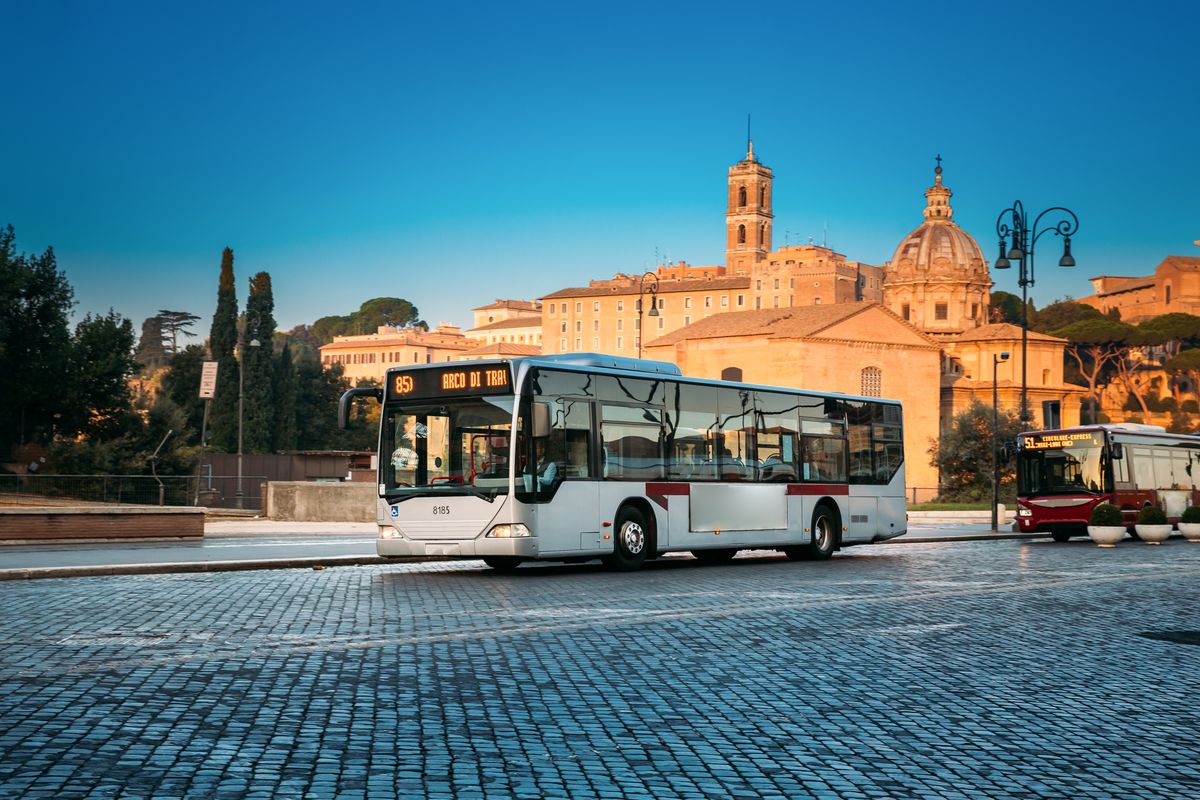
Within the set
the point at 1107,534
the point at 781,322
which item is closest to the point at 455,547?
the point at 1107,534

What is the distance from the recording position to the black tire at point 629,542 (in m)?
19.1

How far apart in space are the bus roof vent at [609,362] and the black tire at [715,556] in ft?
11.8

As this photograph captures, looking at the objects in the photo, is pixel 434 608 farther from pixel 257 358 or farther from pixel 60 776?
pixel 257 358

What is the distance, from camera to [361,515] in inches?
1361

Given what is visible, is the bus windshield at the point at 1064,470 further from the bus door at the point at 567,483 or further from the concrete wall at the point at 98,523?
the concrete wall at the point at 98,523

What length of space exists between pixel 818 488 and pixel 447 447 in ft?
25.4

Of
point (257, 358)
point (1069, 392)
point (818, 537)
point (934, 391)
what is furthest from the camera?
point (1069, 392)

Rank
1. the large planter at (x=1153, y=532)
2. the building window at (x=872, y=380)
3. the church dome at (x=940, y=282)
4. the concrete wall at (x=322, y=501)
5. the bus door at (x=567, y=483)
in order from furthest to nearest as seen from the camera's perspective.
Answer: the church dome at (x=940, y=282) → the building window at (x=872, y=380) → the concrete wall at (x=322, y=501) → the large planter at (x=1153, y=532) → the bus door at (x=567, y=483)

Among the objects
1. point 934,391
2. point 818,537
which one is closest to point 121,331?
point 818,537

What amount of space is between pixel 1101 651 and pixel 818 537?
12617mm

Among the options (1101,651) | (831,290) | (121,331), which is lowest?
(1101,651)

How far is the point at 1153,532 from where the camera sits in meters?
31.3

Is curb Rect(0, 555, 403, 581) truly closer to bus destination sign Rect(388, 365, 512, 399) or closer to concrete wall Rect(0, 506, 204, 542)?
bus destination sign Rect(388, 365, 512, 399)

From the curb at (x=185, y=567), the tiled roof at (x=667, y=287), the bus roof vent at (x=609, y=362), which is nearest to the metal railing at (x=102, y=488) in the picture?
the curb at (x=185, y=567)
